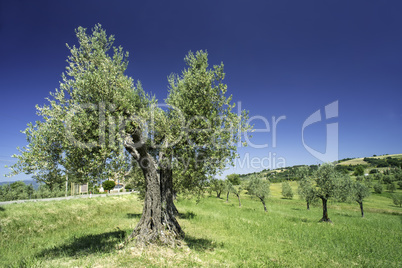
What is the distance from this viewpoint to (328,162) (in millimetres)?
35562

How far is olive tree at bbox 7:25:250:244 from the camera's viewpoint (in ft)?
33.8

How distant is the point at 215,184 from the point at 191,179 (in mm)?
2092

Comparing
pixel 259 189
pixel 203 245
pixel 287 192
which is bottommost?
pixel 287 192

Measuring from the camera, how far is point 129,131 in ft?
39.7

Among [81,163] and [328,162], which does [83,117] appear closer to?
[81,163]

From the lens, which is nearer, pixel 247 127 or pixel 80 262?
pixel 80 262

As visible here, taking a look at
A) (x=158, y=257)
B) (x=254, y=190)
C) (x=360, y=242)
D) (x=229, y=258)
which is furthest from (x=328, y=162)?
(x=158, y=257)

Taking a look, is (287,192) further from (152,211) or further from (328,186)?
(152,211)

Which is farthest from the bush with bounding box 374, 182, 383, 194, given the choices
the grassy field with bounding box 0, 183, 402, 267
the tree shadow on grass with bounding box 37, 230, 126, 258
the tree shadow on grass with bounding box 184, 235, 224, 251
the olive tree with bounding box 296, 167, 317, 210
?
the tree shadow on grass with bounding box 37, 230, 126, 258

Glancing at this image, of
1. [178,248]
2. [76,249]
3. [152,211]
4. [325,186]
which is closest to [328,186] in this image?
[325,186]

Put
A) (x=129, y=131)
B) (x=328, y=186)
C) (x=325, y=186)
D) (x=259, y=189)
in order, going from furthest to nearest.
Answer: (x=259, y=189), (x=325, y=186), (x=328, y=186), (x=129, y=131)

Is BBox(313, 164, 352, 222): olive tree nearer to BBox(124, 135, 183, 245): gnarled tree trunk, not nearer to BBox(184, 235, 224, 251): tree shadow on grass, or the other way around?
BBox(184, 235, 224, 251): tree shadow on grass

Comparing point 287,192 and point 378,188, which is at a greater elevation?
point 378,188

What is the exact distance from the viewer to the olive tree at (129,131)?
10.3 metres
